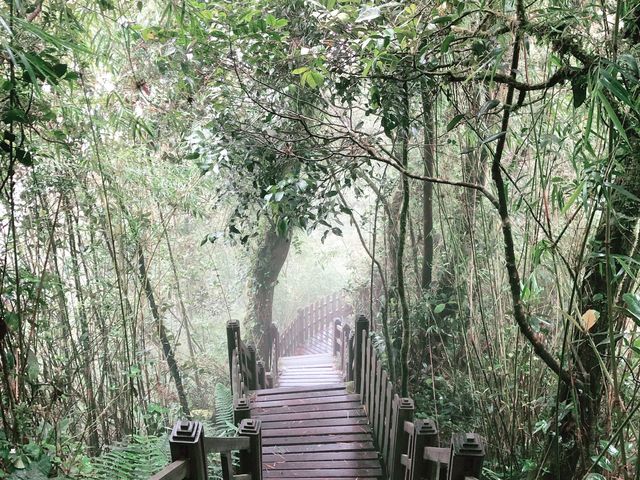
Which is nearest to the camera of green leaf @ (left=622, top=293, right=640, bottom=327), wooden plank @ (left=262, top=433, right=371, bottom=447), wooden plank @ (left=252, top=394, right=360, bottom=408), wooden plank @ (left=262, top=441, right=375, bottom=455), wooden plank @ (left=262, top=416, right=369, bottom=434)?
green leaf @ (left=622, top=293, right=640, bottom=327)

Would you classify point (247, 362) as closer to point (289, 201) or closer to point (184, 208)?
point (184, 208)

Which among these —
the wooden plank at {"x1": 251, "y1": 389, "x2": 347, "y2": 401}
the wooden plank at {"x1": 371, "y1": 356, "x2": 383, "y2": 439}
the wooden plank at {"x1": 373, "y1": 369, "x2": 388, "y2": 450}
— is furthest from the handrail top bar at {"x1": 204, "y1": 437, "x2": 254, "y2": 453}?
the wooden plank at {"x1": 251, "y1": 389, "x2": 347, "y2": 401}

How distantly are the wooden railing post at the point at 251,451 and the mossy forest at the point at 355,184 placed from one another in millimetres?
378

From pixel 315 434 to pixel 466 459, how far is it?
241 cm

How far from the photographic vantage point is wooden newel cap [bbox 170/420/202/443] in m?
1.82

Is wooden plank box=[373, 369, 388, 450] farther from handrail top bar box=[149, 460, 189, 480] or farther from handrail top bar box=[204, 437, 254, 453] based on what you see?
handrail top bar box=[149, 460, 189, 480]

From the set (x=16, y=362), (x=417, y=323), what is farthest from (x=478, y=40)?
(x=417, y=323)

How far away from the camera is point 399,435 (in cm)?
305

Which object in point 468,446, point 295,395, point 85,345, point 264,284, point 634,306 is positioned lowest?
point 295,395

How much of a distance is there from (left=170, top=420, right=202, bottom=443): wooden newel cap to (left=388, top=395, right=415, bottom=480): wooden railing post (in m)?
1.51

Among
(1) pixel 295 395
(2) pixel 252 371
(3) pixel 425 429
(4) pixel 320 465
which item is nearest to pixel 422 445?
(3) pixel 425 429

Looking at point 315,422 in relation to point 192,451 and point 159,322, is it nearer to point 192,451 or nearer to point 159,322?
point 159,322

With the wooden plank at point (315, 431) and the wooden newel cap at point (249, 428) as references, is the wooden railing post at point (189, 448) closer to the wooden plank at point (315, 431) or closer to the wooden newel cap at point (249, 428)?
the wooden newel cap at point (249, 428)

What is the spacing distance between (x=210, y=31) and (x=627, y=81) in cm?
189
